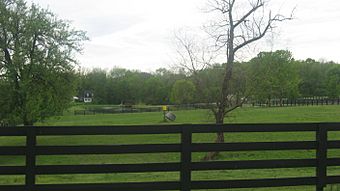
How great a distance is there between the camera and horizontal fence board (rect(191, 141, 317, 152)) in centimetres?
675

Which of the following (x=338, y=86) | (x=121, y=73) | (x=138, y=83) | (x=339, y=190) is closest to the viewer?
(x=339, y=190)

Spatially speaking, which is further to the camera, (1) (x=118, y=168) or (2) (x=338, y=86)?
(2) (x=338, y=86)

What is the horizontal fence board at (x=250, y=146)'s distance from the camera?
266 inches

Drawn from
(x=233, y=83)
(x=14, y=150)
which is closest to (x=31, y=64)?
(x=233, y=83)

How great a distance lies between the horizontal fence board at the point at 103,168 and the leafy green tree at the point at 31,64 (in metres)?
26.7

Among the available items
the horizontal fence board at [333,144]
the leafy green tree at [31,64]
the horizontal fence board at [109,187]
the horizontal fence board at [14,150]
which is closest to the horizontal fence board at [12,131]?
the horizontal fence board at [14,150]

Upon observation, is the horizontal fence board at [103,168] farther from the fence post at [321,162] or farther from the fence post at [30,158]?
the fence post at [321,162]

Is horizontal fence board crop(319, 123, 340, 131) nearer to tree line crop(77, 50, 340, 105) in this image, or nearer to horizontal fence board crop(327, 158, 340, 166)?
horizontal fence board crop(327, 158, 340, 166)

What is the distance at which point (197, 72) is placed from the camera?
25.1 meters

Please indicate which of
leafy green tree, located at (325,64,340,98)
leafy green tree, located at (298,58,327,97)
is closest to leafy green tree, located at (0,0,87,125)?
leafy green tree, located at (325,64,340,98)

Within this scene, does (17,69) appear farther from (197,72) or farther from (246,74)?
(246,74)

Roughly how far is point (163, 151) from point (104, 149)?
2.95ft

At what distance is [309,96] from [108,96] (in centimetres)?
5321

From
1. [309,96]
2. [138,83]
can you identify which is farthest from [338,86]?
[138,83]
